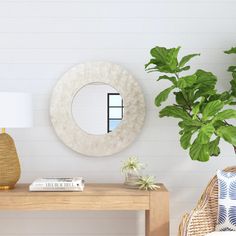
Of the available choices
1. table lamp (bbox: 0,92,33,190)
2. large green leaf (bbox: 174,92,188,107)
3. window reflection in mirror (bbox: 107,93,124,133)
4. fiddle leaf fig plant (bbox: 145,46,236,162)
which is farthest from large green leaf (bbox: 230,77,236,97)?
table lamp (bbox: 0,92,33,190)

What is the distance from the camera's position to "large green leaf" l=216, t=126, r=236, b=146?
2861 millimetres

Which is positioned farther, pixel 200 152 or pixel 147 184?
pixel 147 184

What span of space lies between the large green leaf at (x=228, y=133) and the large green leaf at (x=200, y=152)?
12 centimetres

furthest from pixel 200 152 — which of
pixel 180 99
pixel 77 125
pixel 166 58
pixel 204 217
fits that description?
pixel 77 125

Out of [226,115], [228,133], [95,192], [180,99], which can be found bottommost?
[95,192]

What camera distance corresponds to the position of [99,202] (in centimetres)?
293

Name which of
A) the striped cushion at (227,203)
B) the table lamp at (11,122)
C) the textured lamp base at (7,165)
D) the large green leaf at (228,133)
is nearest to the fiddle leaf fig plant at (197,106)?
the large green leaf at (228,133)

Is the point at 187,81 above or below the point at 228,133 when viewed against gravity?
above

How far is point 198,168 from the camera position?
3.56 metres

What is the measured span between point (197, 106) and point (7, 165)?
1299 mm

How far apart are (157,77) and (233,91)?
1.89ft

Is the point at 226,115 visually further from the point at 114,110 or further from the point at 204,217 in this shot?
the point at 114,110

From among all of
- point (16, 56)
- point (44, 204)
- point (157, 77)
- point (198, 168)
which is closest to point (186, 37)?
point (157, 77)

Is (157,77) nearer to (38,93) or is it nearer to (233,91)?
(233,91)
